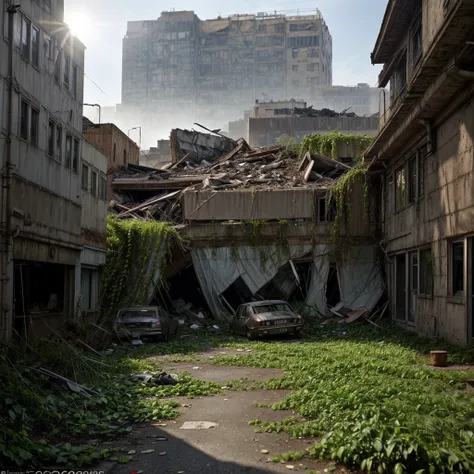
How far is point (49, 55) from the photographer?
1797 cm

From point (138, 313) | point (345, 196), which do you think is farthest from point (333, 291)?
point (138, 313)

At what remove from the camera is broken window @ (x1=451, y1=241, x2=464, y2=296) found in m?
15.0

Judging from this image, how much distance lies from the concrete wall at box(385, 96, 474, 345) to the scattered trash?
8.17 metres

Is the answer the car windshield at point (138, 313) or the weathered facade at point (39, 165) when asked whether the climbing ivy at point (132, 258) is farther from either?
the car windshield at point (138, 313)

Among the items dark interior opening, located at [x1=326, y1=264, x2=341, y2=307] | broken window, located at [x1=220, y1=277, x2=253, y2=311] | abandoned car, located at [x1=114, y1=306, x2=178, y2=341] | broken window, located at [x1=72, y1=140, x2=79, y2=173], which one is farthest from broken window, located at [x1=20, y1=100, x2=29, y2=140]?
dark interior opening, located at [x1=326, y1=264, x2=341, y2=307]

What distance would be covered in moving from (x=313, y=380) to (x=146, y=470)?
4.94m

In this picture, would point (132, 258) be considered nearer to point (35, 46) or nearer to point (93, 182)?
point (93, 182)

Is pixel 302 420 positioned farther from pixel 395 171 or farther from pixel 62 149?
pixel 395 171

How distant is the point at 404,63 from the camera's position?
21172 millimetres

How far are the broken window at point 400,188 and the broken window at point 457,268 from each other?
6014mm

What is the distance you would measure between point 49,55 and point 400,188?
13.0 meters

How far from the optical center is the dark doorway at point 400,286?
73.8 ft

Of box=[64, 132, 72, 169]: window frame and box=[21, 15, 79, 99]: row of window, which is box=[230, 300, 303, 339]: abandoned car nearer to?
box=[64, 132, 72, 169]: window frame

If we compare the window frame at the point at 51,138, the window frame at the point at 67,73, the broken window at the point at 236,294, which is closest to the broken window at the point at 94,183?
the window frame at the point at 67,73
